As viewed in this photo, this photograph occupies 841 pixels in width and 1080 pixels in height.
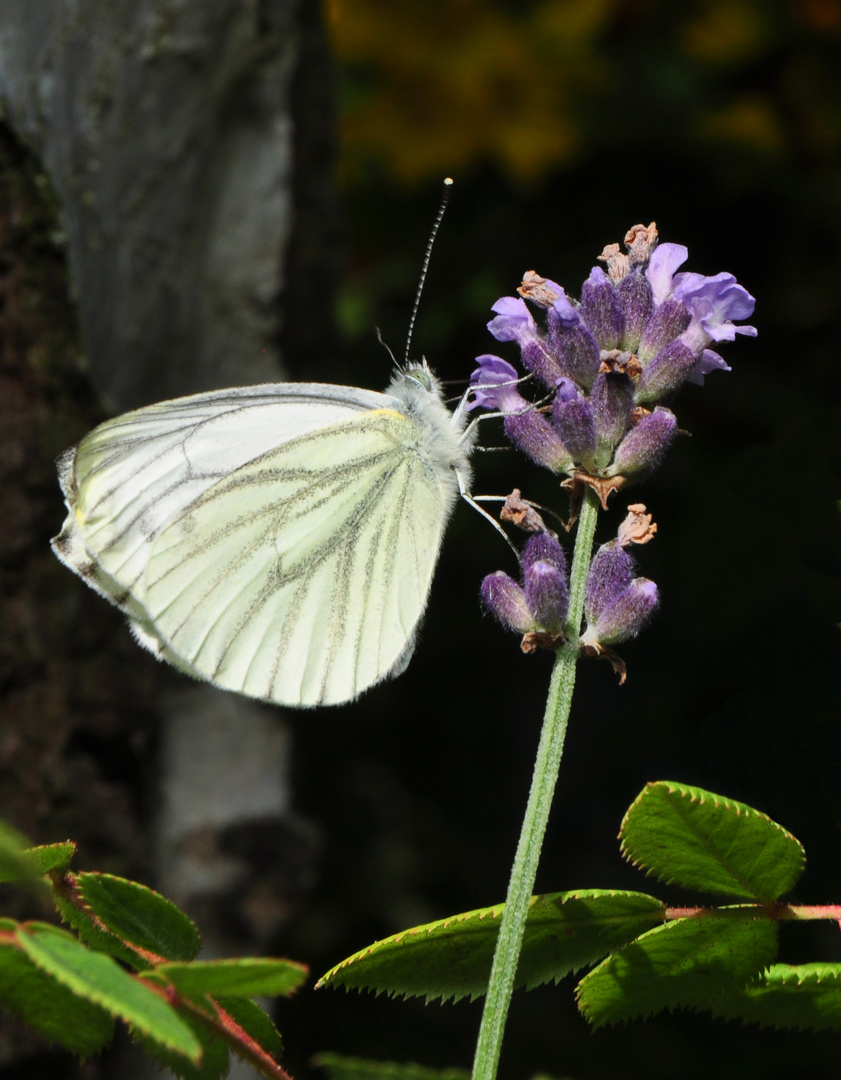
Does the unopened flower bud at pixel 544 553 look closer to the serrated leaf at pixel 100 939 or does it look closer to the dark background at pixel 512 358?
the serrated leaf at pixel 100 939

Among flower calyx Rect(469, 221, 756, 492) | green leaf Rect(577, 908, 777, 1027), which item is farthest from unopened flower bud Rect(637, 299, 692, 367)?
green leaf Rect(577, 908, 777, 1027)

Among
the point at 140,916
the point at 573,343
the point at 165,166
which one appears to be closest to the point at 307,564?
the point at 573,343

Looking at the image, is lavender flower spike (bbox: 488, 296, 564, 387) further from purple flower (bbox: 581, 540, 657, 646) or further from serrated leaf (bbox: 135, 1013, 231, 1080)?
serrated leaf (bbox: 135, 1013, 231, 1080)

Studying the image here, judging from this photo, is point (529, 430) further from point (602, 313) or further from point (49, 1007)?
point (49, 1007)

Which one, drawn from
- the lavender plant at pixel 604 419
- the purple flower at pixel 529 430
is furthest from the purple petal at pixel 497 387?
the lavender plant at pixel 604 419

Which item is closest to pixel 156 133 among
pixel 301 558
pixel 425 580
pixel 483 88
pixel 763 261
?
pixel 483 88

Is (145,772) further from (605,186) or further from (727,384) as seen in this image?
(605,186)
